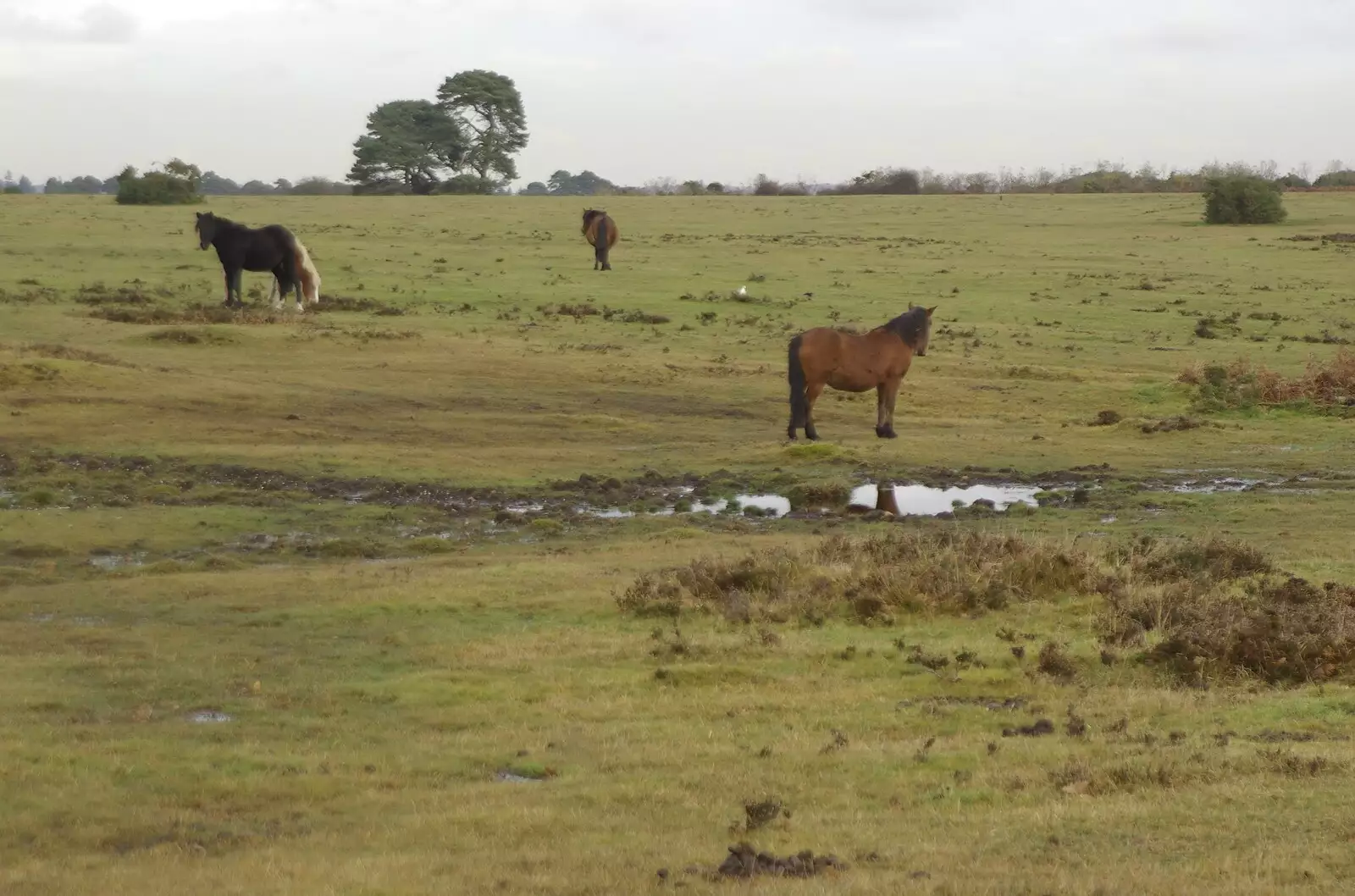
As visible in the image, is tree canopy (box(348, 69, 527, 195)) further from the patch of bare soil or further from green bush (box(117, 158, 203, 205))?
the patch of bare soil

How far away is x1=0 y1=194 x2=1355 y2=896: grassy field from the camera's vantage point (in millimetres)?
6625

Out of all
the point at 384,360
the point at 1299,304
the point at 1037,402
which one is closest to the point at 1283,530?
the point at 1037,402

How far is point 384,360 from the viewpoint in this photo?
24.3 m

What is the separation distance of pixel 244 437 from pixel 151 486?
2.97m

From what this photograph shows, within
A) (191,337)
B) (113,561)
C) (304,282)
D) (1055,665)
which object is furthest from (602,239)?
(1055,665)

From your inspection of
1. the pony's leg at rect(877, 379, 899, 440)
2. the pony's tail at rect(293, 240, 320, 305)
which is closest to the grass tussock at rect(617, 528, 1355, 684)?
the pony's leg at rect(877, 379, 899, 440)

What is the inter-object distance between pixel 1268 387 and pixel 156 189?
1489 inches

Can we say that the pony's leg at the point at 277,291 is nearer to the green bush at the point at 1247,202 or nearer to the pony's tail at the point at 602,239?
the pony's tail at the point at 602,239

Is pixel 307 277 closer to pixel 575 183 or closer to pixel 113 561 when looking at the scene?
pixel 113 561

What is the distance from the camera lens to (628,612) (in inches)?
452

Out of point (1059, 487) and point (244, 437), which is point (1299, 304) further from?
point (244, 437)

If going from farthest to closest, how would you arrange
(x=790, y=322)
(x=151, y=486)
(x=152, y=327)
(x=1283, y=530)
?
(x=790, y=322) < (x=152, y=327) < (x=151, y=486) < (x=1283, y=530)

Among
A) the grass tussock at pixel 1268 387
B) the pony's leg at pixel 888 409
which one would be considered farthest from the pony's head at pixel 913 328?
the grass tussock at pixel 1268 387

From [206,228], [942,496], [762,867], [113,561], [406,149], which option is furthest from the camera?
[406,149]
